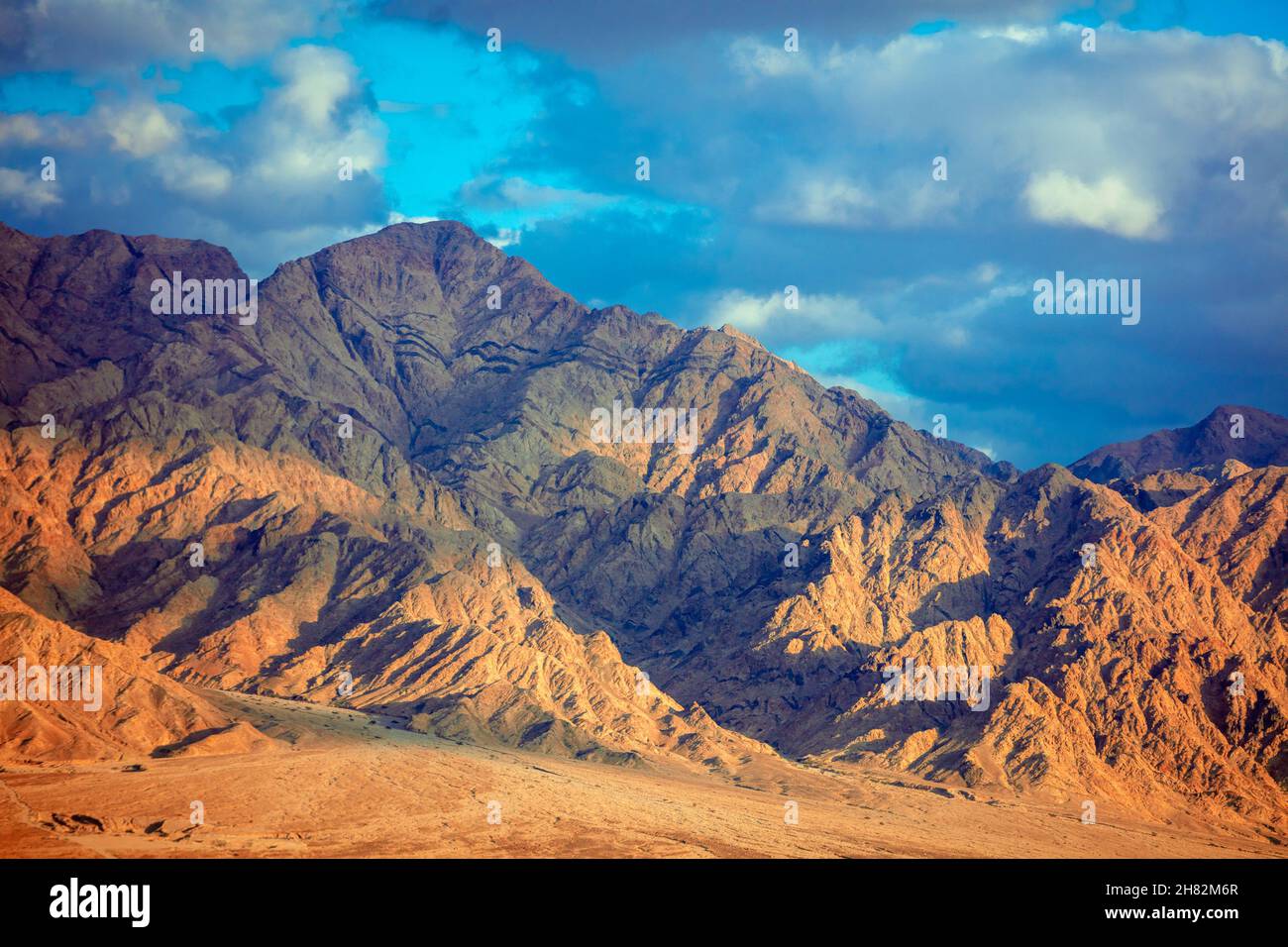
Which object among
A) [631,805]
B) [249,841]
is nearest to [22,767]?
[249,841]

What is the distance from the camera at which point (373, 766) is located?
182 m
